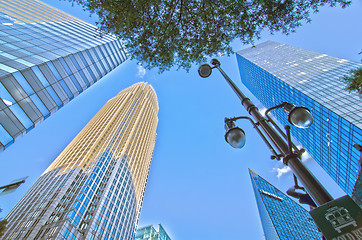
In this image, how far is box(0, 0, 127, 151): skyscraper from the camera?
1956 centimetres

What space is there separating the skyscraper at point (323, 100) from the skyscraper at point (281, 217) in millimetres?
33814

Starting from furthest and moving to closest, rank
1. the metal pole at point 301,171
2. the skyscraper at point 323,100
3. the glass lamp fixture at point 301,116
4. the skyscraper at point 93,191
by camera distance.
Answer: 1. the skyscraper at point 93,191
2. the skyscraper at point 323,100
3. the glass lamp fixture at point 301,116
4. the metal pole at point 301,171

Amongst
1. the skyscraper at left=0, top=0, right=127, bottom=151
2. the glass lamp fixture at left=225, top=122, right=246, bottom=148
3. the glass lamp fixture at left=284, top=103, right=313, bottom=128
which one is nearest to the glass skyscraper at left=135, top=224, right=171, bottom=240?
the skyscraper at left=0, top=0, right=127, bottom=151

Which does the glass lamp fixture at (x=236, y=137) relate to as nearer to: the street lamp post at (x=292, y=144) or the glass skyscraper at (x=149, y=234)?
the street lamp post at (x=292, y=144)

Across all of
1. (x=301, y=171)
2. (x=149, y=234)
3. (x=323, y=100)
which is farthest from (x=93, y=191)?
(x=323, y=100)

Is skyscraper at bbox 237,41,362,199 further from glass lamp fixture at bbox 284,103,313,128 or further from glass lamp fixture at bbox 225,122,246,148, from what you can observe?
glass lamp fixture at bbox 225,122,246,148

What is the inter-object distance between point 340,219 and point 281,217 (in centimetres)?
9133

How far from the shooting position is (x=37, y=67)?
2302cm

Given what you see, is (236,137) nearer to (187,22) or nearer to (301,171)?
(301,171)

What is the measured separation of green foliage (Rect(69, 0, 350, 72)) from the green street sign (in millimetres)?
10839

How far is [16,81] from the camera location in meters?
20.2

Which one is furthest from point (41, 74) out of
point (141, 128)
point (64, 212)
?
point (141, 128)

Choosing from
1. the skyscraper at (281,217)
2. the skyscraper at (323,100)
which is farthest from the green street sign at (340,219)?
the skyscraper at (281,217)

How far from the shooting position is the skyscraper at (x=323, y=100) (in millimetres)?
37062
